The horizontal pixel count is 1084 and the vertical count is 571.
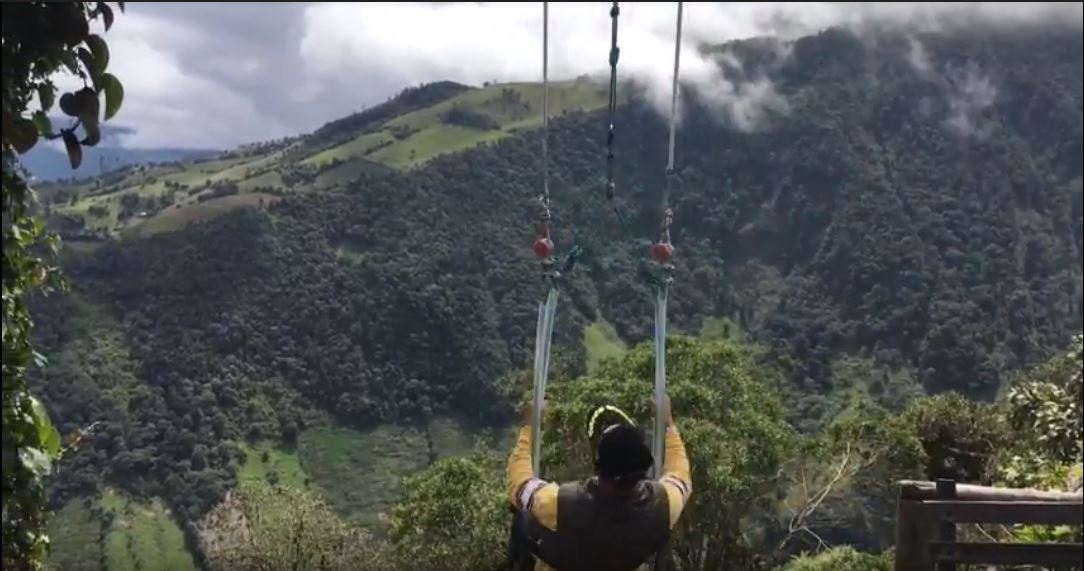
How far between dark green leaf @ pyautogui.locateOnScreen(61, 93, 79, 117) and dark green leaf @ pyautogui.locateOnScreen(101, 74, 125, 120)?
0.07 meters

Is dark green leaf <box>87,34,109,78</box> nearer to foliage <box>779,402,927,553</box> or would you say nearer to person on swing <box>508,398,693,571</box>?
person on swing <box>508,398,693,571</box>

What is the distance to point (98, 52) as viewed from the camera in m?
2.59

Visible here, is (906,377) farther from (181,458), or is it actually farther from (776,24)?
(776,24)

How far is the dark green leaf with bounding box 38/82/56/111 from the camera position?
8.23 feet

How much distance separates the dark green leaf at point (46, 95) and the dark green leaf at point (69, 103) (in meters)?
0.04

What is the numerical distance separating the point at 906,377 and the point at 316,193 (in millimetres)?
41031

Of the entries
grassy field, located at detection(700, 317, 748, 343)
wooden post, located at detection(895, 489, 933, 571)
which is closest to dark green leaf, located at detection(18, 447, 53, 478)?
wooden post, located at detection(895, 489, 933, 571)

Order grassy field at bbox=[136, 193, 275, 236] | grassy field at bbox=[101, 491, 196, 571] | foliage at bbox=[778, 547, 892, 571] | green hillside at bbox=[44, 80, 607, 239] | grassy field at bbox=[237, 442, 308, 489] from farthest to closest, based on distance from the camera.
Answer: green hillside at bbox=[44, 80, 607, 239] → grassy field at bbox=[136, 193, 275, 236] → grassy field at bbox=[237, 442, 308, 489] → grassy field at bbox=[101, 491, 196, 571] → foliage at bbox=[778, 547, 892, 571]

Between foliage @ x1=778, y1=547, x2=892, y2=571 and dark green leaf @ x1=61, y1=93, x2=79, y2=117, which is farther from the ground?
dark green leaf @ x1=61, y1=93, x2=79, y2=117

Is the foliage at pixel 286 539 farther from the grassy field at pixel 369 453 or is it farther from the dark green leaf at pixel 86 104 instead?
the grassy field at pixel 369 453

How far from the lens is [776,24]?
114500mm

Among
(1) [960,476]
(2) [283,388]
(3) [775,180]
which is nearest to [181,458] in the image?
(2) [283,388]

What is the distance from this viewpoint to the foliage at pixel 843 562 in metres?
9.60

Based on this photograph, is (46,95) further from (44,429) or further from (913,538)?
(913,538)
